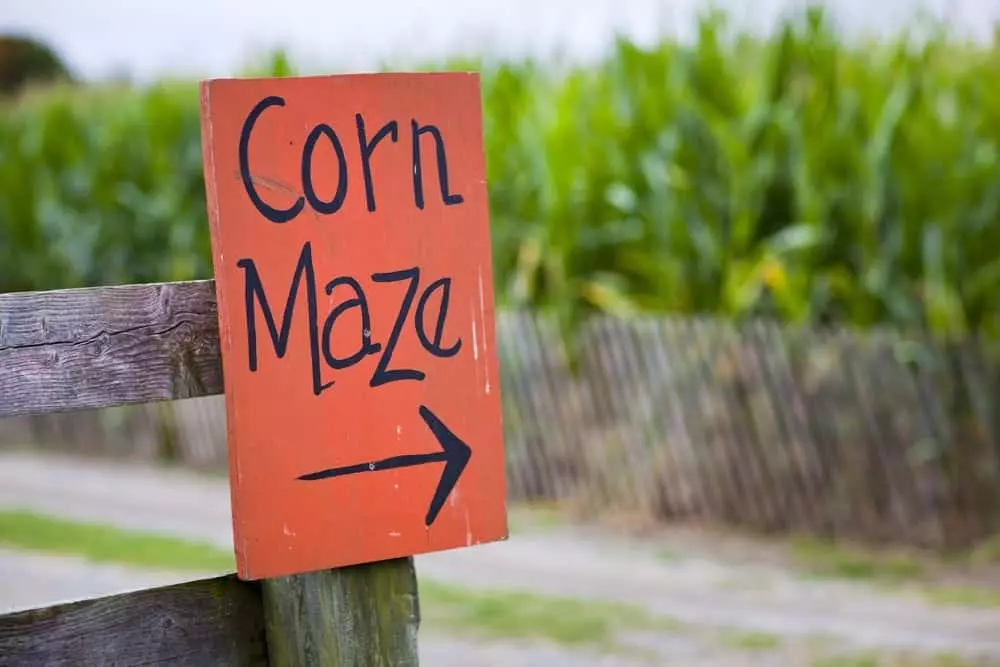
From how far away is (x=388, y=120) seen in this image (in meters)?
2.46

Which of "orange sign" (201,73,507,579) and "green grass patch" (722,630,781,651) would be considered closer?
"orange sign" (201,73,507,579)

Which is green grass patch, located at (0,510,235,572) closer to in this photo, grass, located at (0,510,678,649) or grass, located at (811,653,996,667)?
grass, located at (0,510,678,649)

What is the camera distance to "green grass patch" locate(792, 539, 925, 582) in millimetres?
7266

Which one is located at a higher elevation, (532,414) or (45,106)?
(45,106)

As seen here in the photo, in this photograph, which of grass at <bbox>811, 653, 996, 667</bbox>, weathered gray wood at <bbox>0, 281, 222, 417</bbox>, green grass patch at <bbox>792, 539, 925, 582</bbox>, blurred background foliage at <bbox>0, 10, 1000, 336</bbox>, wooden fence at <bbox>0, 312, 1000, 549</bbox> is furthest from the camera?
blurred background foliage at <bbox>0, 10, 1000, 336</bbox>

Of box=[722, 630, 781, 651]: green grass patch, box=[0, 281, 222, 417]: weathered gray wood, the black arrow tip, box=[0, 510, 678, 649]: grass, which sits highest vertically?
box=[0, 281, 222, 417]: weathered gray wood

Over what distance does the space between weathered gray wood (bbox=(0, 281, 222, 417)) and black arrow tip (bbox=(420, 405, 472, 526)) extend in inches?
13.8

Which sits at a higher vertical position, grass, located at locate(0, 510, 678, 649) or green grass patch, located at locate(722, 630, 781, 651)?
grass, located at locate(0, 510, 678, 649)

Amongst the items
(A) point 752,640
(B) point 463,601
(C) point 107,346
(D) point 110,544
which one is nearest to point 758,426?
(B) point 463,601

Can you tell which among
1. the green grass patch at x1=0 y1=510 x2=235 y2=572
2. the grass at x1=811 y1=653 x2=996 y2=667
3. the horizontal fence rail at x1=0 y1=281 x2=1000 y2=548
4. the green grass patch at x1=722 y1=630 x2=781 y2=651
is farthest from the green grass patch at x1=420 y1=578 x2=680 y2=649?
the horizontal fence rail at x1=0 y1=281 x2=1000 y2=548

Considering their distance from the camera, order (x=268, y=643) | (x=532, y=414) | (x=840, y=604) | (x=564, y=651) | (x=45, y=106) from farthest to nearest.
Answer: (x=45, y=106) → (x=532, y=414) → (x=840, y=604) → (x=564, y=651) → (x=268, y=643)

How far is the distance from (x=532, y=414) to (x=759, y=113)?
2.26 metres

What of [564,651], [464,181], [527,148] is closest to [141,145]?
[527,148]

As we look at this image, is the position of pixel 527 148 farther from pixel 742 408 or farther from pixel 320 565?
pixel 320 565
